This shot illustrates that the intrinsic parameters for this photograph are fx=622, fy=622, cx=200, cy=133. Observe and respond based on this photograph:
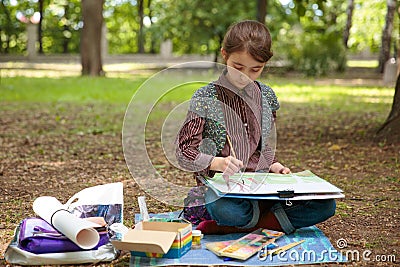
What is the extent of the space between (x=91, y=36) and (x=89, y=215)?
522 inches

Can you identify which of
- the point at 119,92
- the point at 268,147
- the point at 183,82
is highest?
the point at 183,82

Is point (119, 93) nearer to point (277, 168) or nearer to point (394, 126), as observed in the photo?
point (394, 126)

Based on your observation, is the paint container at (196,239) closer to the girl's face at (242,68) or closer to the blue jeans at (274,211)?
the blue jeans at (274,211)

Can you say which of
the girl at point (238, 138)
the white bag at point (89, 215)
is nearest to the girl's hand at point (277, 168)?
the girl at point (238, 138)

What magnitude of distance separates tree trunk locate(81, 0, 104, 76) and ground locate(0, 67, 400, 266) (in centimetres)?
781

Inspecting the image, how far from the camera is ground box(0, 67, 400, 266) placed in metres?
3.22

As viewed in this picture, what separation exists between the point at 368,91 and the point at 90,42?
7.25 m

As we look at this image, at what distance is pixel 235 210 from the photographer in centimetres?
288

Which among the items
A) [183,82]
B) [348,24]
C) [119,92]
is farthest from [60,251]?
[348,24]

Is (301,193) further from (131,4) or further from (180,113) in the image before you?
(131,4)

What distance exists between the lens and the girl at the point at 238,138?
9.61ft

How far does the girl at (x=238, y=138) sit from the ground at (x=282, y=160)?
12.1 inches

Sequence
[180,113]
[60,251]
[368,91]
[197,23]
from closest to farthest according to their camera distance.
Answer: [60,251], [180,113], [368,91], [197,23]

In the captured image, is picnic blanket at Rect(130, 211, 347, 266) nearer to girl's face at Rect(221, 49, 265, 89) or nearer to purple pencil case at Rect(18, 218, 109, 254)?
purple pencil case at Rect(18, 218, 109, 254)
